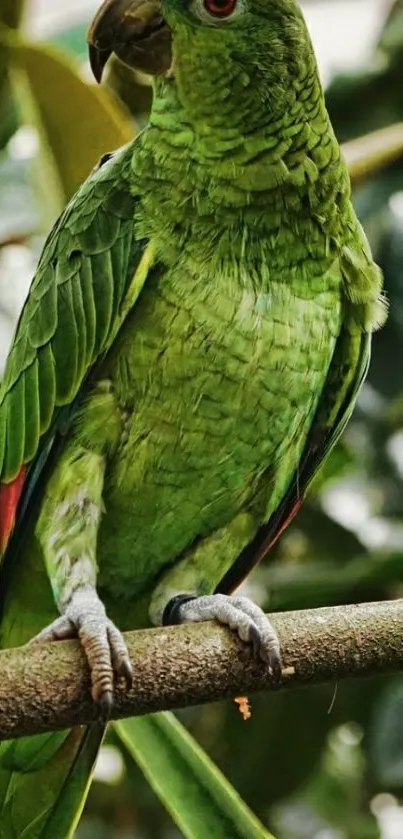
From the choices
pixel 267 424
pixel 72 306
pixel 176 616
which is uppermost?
pixel 72 306

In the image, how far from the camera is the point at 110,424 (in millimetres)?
989

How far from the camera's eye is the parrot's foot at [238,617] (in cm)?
80

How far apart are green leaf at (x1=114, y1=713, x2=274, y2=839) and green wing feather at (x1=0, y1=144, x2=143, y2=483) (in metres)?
0.29

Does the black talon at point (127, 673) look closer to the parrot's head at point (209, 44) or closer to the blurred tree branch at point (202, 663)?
the blurred tree branch at point (202, 663)

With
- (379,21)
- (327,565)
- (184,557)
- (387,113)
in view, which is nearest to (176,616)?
(184,557)

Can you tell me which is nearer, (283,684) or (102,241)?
(283,684)

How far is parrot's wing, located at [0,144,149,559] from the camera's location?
0.98 m

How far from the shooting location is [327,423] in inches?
44.3

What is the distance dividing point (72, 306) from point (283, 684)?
42 cm

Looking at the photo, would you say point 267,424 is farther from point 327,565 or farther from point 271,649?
point 327,565

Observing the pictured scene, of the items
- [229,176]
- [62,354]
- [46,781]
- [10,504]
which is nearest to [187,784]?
[46,781]

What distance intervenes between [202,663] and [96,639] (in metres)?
0.09

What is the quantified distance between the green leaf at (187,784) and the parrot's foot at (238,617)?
0.11 m

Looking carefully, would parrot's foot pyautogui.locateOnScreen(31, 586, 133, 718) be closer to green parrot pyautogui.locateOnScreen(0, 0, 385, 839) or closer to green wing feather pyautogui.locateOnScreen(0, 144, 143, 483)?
green parrot pyautogui.locateOnScreen(0, 0, 385, 839)
